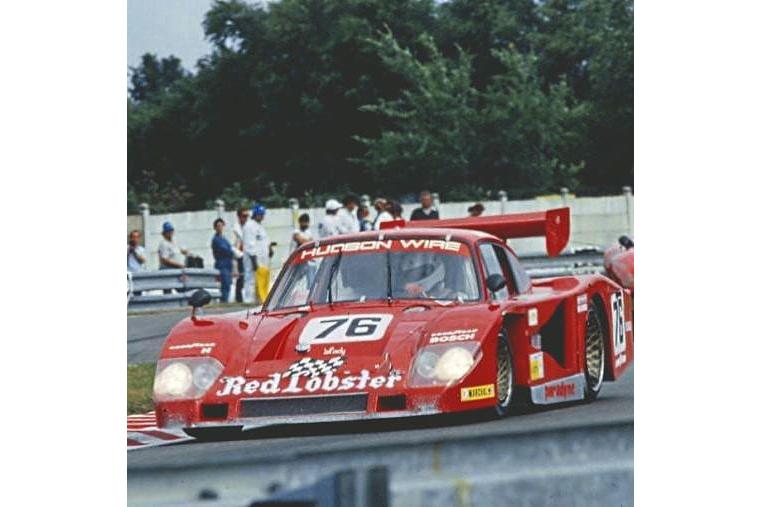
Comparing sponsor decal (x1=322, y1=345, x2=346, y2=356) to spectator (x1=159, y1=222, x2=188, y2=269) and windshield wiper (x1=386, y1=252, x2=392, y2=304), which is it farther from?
spectator (x1=159, y1=222, x2=188, y2=269)

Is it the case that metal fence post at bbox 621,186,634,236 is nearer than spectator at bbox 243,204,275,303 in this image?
Yes

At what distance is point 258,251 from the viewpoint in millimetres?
6758

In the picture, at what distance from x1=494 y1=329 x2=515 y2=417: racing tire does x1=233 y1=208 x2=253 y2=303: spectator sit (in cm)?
141

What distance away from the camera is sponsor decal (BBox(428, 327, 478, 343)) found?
5480mm

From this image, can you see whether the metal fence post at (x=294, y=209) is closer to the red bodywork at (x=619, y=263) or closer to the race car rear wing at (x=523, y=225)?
the race car rear wing at (x=523, y=225)

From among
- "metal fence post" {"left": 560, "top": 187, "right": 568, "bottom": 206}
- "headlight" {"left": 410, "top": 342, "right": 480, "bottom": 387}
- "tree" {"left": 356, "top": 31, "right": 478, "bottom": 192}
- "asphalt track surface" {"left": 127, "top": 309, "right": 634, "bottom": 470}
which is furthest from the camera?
"metal fence post" {"left": 560, "top": 187, "right": 568, "bottom": 206}

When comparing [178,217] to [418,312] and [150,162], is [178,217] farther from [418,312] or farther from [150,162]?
[418,312]

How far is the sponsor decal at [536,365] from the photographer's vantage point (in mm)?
5934

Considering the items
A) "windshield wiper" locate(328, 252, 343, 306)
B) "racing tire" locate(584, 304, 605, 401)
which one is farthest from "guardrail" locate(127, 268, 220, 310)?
"racing tire" locate(584, 304, 605, 401)

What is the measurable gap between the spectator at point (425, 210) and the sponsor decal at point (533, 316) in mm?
917

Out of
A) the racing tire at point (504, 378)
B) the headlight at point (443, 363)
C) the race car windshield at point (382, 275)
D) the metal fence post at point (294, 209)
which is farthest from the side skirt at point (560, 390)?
the metal fence post at point (294, 209)

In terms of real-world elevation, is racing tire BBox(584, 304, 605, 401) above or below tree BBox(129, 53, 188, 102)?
below
